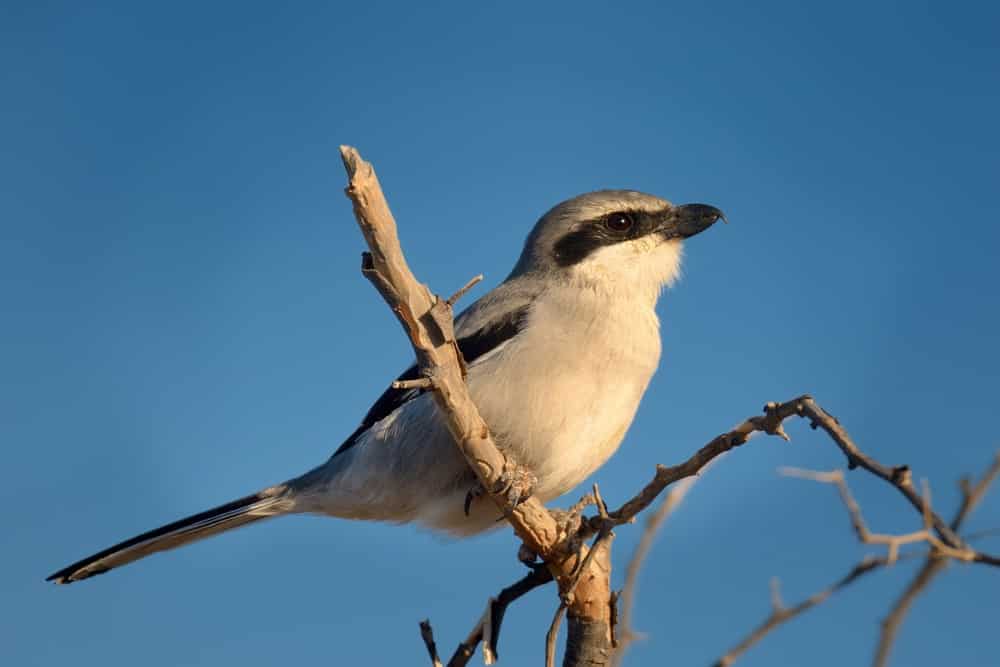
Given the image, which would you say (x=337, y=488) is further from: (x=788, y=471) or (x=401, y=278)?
(x=788, y=471)

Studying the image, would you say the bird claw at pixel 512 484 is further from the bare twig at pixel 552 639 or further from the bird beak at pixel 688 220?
the bird beak at pixel 688 220

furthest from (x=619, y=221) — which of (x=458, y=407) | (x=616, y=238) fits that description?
(x=458, y=407)

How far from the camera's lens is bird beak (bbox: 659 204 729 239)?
529 cm

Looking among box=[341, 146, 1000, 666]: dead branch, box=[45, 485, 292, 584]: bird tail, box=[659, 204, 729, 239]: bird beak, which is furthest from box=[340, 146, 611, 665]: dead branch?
box=[659, 204, 729, 239]: bird beak

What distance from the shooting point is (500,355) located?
4426 millimetres

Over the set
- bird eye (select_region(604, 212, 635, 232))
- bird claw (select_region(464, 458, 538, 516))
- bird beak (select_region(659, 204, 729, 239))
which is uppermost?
bird eye (select_region(604, 212, 635, 232))

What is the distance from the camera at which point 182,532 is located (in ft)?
15.9

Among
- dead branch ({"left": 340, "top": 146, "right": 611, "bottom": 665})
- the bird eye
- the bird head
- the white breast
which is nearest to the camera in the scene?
dead branch ({"left": 340, "top": 146, "right": 611, "bottom": 665})

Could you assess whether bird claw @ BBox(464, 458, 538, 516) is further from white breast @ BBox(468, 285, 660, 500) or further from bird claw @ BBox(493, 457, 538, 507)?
white breast @ BBox(468, 285, 660, 500)

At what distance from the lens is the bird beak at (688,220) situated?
5.29m

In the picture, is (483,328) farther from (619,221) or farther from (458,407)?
(458,407)

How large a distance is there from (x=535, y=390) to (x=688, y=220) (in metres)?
1.62

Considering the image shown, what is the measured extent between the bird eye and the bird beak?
7.3 inches

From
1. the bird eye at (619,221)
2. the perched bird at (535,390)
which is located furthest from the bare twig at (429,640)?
the bird eye at (619,221)
